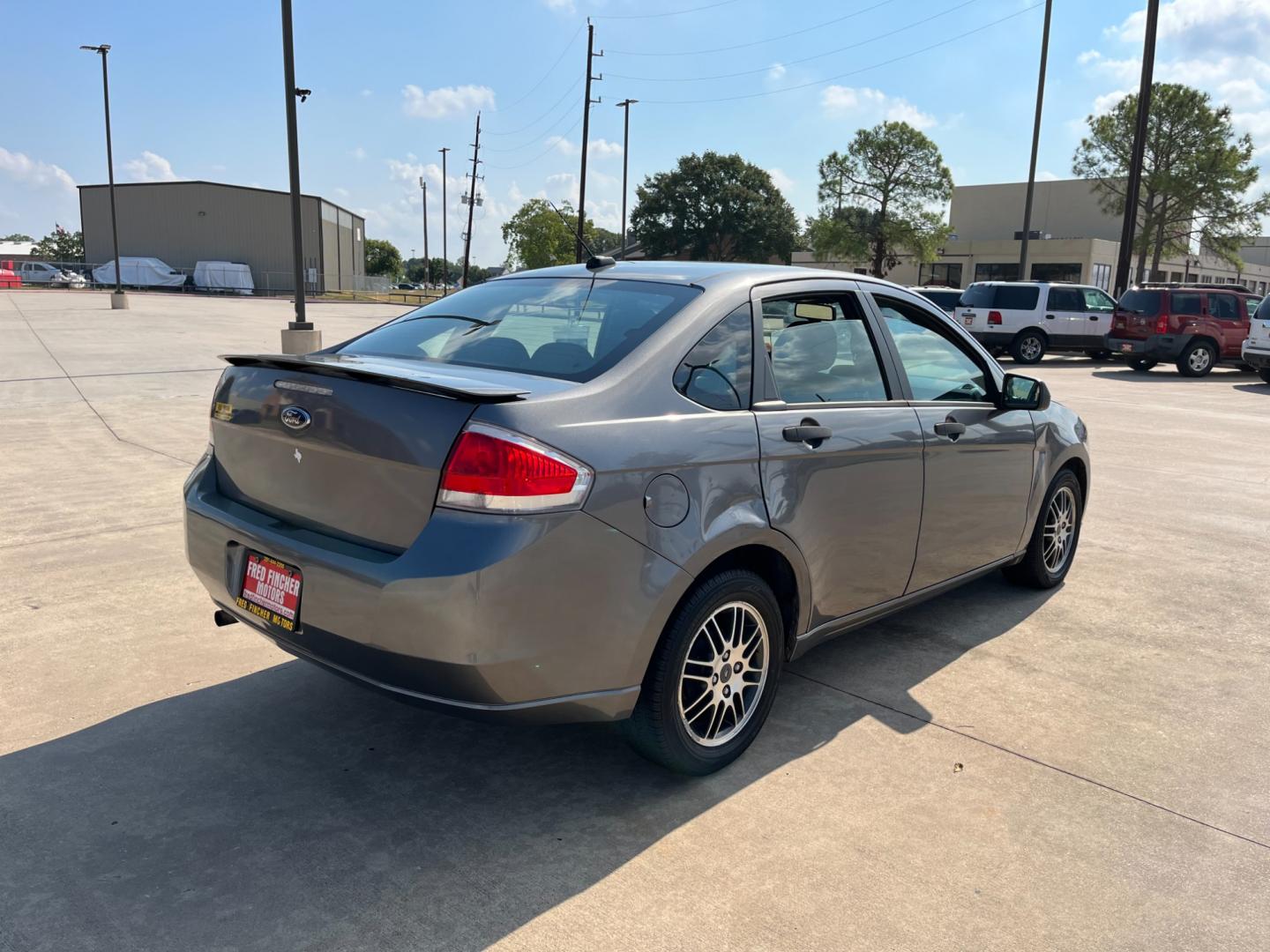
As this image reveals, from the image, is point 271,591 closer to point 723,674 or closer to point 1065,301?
point 723,674

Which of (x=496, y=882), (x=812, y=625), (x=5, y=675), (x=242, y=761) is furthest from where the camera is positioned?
(x=5, y=675)

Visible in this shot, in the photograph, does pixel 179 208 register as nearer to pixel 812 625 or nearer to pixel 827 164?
pixel 827 164

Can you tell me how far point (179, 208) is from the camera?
76.3 meters

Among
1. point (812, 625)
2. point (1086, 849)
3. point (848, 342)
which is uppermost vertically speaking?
point (848, 342)

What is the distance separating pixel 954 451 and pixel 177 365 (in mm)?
14295

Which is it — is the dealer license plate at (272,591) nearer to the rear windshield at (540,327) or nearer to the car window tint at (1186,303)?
the rear windshield at (540,327)

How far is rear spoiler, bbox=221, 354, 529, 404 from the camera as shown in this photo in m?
2.63

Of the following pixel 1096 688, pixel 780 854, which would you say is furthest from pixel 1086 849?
pixel 1096 688

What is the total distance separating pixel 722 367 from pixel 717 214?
8754 centimetres

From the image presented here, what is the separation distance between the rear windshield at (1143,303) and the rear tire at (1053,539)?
18.0 meters

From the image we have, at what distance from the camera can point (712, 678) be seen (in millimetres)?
3182

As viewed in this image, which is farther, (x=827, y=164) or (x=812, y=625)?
(x=827, y=164)

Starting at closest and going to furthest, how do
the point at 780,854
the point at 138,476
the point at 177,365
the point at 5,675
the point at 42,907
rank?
the point at 42,907
the point at 780,854
the point at 5,675
the point at 138,476
the point at 177,365

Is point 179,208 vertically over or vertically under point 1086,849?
over
